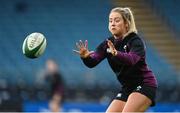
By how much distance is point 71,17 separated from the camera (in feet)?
71.5

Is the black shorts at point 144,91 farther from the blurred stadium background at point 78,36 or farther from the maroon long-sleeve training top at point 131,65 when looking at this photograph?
the blurred stadium background at point 78,36

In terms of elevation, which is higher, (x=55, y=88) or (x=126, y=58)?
(x=126, y=58)

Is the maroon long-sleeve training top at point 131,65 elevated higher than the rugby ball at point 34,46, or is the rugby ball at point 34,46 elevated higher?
the rugby ball at point 34,46

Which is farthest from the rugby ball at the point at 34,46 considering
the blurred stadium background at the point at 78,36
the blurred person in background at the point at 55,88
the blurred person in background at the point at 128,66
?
the blurred stadium background at the point at 78,36

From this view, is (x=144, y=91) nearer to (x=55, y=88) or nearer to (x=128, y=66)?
(x=128, y=66)

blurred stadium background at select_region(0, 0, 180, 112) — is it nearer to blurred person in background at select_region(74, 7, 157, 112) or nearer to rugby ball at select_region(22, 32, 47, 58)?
rugby ball at select_region(22, 32, 47, 58)

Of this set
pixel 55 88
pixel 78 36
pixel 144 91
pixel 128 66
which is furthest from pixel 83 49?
pixel 78 36

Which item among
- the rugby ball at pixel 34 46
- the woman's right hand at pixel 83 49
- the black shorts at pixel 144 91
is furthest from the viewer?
the rugby ball at pixel 34 46

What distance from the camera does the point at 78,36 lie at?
21.1m

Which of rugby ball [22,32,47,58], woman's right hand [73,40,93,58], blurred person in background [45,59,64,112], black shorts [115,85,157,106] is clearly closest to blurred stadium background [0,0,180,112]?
blurred person in background [45,59,64,112]

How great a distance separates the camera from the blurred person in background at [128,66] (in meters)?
7.33

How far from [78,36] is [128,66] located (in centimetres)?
1368

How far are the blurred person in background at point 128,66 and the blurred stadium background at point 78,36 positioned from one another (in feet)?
29.5

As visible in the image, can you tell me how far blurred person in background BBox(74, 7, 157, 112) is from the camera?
7.33 metres
